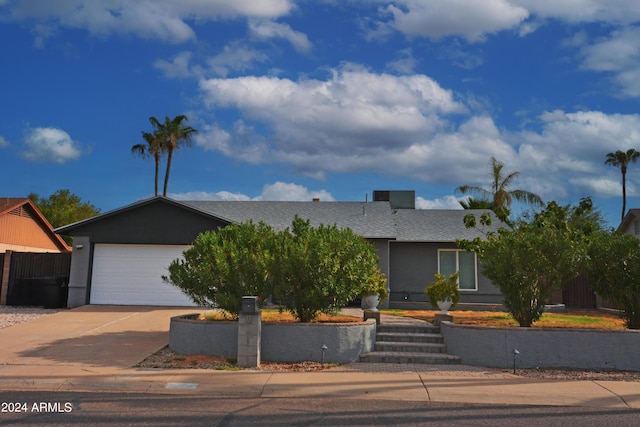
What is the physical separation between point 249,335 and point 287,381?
5.42 ft

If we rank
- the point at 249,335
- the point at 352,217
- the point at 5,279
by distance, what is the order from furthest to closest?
the point at 352,217, the point at 5,279, the point at 249,335

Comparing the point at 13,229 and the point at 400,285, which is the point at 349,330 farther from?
the point at 13,229

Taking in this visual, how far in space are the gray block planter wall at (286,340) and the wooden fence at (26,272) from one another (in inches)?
392

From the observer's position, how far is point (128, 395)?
841 centimetres

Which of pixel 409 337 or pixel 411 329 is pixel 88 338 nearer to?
pixel 409 337

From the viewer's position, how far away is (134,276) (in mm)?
19281

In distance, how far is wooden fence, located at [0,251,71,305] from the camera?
64.3 feet

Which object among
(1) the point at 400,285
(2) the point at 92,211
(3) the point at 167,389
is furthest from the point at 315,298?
(2) the point at 92,211

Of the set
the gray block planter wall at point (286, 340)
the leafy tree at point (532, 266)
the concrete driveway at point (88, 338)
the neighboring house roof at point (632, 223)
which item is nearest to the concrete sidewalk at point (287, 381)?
the concrete driveway at point (88, 338)

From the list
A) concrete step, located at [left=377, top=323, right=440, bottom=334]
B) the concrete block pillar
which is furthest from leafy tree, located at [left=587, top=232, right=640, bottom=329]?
the concrete block pillar

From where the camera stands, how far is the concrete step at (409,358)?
11414mm

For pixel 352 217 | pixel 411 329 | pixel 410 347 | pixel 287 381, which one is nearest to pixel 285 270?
pixel 287 381

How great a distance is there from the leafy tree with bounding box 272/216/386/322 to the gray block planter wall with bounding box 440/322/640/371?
2.75 m

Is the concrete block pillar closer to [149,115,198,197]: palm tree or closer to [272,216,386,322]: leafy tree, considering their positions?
[272,216,386,322]: leafy tree
